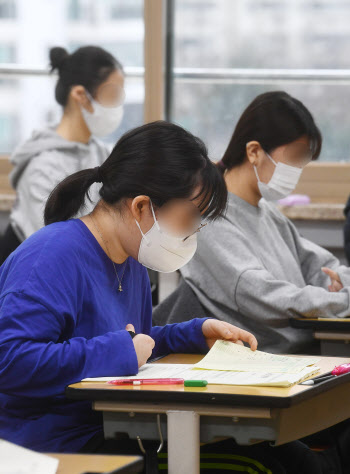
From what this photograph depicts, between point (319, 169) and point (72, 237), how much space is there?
2.52m

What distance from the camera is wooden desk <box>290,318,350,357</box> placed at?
188 centimetres

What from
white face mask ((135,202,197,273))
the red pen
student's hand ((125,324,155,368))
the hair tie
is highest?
the hair tie

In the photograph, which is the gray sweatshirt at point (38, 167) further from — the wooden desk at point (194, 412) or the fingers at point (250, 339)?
the wooden desk at point (194, 412)

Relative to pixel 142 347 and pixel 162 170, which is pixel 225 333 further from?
pixel 162 170

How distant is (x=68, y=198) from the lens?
1536mm

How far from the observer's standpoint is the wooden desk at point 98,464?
2.90 ft

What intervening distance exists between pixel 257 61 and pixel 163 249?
8.24 ft

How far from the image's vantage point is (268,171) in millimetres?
2268

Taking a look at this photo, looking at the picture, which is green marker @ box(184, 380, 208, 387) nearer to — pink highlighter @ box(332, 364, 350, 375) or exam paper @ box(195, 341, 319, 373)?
exam paper @ box(195, 341, 319, 373)

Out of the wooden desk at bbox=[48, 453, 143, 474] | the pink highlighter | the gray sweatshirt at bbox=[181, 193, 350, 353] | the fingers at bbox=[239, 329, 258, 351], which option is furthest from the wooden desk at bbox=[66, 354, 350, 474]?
the gray sweatshirt at bbox=[181, 193, 350, 353]

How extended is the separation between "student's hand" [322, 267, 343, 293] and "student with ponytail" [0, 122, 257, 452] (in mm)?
829

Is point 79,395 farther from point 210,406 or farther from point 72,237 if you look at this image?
point 72,237

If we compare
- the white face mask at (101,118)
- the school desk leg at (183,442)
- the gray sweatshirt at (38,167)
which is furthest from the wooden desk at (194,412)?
the white face mask at (101,118)

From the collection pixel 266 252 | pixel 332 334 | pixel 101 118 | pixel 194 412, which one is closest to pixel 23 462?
pixel 194 412
